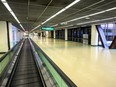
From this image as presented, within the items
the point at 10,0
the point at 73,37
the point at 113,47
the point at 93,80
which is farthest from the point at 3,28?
the point at 73,37

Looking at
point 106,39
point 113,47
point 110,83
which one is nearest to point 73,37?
point 106,39

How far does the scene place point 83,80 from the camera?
12.2 feet

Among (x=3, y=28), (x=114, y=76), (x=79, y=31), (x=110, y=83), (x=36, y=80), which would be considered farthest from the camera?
(x=79, y=31)

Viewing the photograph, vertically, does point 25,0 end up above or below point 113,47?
above

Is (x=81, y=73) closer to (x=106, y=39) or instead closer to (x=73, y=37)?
(x=106, y=39)

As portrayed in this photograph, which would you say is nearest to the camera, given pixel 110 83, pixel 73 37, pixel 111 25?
pixel 110 83

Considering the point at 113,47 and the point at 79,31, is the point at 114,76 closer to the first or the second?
the point at 113,47

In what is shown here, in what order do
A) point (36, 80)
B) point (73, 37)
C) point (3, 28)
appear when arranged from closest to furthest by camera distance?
point (36, 80) < point (3, 28) < point (73, 37)

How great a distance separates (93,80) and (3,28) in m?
8.96

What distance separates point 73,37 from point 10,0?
16.6m

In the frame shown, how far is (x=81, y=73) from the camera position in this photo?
14.2 feet

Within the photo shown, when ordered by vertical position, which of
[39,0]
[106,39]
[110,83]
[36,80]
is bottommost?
[36,80]

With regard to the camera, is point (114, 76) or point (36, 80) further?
point (36, 80)

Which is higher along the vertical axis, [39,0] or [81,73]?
[39,0]
